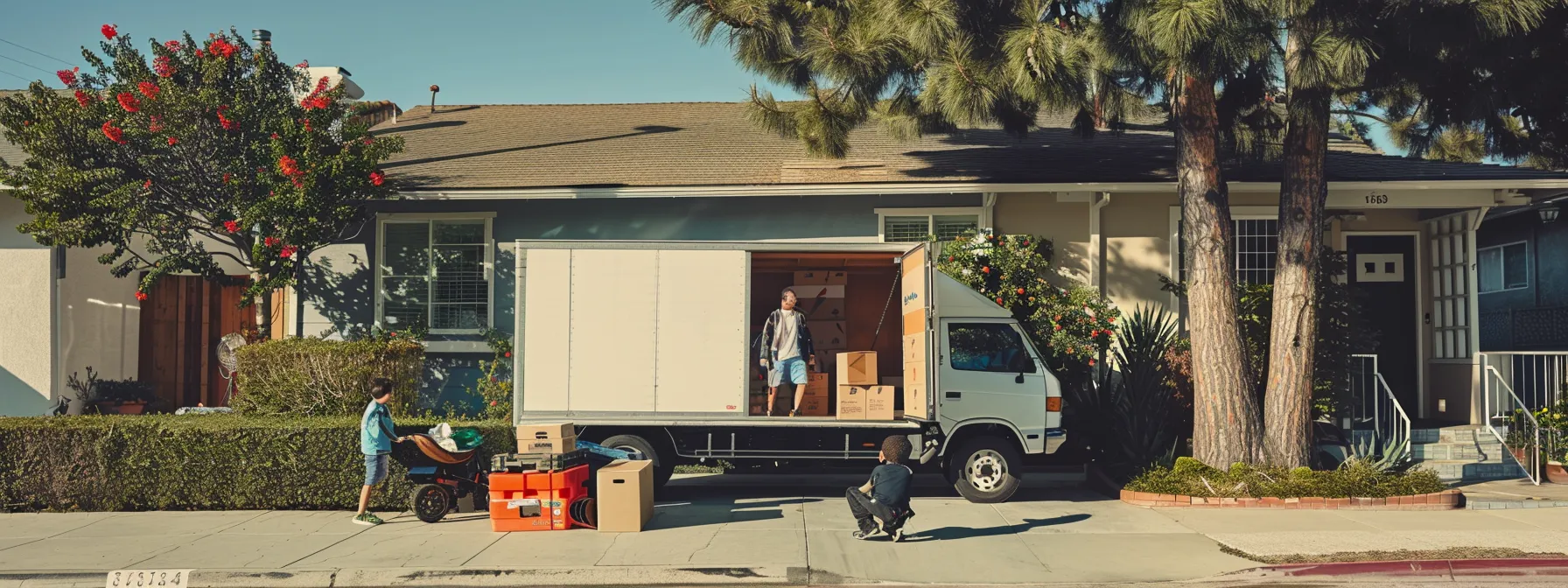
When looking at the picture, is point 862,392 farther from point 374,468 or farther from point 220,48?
point 220,48

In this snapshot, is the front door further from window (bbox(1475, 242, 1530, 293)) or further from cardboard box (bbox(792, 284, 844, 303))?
window (bbox(1475, 242, 1530, 293))

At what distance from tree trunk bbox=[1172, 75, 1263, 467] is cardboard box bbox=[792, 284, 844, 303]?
14.7 ft

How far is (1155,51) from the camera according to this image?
35.8ft

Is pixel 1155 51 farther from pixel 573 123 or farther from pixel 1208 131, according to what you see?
pixel 573 123

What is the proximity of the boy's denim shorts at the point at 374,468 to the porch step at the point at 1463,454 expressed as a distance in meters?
11.1

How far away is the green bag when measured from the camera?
36.6 ft

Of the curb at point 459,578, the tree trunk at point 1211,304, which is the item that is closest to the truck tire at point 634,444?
the curb at point 459,578

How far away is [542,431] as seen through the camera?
10.8m

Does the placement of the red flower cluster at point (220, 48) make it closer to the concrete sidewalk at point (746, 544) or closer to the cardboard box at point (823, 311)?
the concrete sidewalk at point (746, 544)

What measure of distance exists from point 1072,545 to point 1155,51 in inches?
180

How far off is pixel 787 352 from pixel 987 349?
2.07 m

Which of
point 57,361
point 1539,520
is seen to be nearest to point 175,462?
point 57,361

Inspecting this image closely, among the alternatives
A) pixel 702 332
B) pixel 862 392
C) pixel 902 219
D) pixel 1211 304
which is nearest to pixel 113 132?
pixel 702 332

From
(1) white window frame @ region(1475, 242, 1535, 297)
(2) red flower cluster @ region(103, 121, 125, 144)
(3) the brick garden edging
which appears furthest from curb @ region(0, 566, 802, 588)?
(1) white window frame @ region(1475, 242, 1535, 297)
